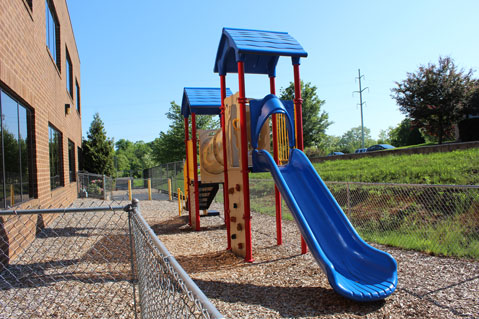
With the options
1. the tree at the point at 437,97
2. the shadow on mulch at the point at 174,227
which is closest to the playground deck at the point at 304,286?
the shadow on mulch at the point at 174,227

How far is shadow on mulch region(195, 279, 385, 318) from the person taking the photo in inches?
148

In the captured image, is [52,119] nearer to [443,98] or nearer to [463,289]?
[463,289]

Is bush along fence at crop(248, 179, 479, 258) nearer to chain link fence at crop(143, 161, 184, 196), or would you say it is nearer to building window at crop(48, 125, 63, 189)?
building window at crop(48, 125, 63, 189)

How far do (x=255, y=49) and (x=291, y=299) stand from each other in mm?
3851

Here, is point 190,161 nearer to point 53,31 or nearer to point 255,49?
point 255,49

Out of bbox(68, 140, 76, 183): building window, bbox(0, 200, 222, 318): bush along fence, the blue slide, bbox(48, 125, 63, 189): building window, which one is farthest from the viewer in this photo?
bbox(68, 140, 76, 183): building window

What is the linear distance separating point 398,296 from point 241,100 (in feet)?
12.0

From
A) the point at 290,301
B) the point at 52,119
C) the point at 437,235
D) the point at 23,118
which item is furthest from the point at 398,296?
the point at 52,119

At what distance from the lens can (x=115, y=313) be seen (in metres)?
3.68

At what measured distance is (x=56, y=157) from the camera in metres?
11.5

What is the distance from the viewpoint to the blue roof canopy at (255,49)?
587 centimetres

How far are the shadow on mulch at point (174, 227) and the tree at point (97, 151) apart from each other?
17717 mm

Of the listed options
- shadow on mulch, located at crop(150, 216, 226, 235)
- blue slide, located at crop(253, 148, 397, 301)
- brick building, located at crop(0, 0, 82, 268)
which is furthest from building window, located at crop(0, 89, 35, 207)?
blue slide, located at crop(253, 148, 397, 301)

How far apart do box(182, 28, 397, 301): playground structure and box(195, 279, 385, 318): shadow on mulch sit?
171 millimetres
